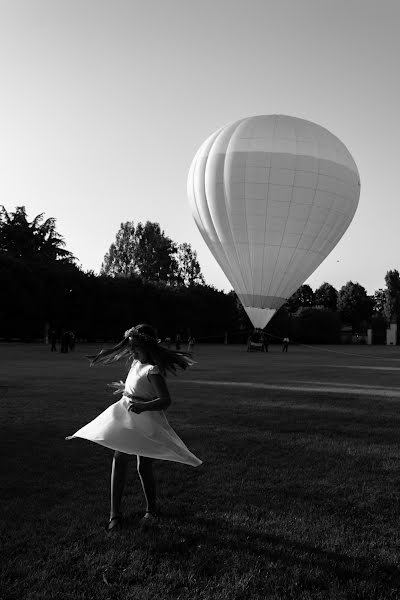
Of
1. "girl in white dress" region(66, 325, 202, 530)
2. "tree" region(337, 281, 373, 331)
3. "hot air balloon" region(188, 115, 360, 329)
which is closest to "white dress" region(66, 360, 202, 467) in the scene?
"girl in white dress" region(66, 325, 202, 530)

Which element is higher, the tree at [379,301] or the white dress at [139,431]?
the tree at [379,301]

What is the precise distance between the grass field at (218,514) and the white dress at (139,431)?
665mm

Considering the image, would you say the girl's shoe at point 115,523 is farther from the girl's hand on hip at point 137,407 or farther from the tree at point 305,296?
the tree at point 305,296

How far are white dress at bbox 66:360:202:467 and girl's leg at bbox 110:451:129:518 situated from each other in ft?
0.51

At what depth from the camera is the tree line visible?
54.9 meters

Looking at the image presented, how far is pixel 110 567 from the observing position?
14.4 ft

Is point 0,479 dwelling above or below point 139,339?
below

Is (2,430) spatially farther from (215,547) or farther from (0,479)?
(215,547)

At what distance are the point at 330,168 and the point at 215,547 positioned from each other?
1282 inches

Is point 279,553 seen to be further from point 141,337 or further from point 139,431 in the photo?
→ point 141,337

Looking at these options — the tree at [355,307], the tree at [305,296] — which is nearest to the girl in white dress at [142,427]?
the tree at [355,307]

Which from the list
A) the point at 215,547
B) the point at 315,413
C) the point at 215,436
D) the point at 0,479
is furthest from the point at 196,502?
the point at 315,413

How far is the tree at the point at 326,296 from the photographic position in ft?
434

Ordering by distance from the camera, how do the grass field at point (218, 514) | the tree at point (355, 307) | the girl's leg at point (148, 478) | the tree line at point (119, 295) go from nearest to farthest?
the grass field at point (218, 514)
the girl's leg at point (148, 478)
the tree line at point (119, 295)
the tree at point (355, 307)
